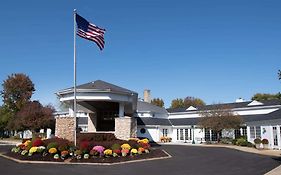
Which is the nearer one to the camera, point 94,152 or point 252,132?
point 94,152

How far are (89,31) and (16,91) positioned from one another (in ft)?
161

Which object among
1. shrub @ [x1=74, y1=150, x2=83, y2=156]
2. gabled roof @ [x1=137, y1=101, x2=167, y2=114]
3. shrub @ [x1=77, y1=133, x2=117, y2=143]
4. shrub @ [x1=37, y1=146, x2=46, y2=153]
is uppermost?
gabled roof @ [x1=137, y1=101, x2=167, y2=114]

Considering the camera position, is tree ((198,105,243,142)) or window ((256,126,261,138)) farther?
tree ((198,105,243,142))

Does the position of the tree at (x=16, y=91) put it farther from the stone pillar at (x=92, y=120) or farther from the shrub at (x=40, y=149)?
the shrub at (x=40, y=149)

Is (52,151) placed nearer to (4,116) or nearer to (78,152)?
(78,152)

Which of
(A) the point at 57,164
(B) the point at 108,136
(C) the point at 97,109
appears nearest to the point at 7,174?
(A) the point at 57,164

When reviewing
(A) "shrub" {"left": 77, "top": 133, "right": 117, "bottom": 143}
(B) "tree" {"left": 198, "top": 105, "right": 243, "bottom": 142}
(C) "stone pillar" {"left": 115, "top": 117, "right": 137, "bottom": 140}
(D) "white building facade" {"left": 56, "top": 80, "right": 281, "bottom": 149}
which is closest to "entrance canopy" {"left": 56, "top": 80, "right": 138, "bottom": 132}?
(D) "white building facade" {"left": 56, "top": 80, "right": 281, "bottom": 149}

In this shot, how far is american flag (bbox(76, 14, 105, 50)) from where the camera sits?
22219 mm

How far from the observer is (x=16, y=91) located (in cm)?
6638

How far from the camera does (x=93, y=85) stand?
30.1 m

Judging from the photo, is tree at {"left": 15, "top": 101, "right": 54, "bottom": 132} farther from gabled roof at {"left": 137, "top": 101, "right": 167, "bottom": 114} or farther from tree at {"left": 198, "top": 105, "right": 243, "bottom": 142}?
tree at {"left": 198, "top": 105, "right": 243, "bottom": 142}

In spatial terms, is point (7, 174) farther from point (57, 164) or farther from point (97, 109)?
point (97, 109)

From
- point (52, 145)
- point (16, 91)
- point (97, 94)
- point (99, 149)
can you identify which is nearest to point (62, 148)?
point (52, 145)

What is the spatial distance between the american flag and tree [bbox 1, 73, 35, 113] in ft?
157
